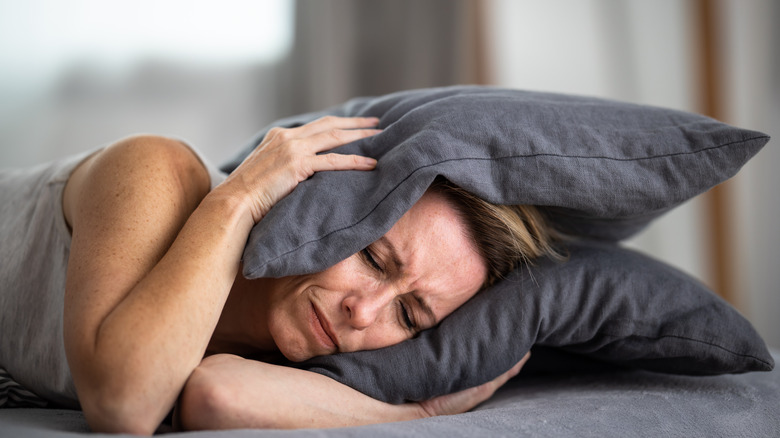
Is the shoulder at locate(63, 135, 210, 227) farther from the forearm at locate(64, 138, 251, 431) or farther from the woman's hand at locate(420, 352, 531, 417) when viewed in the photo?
the woman's hand at locate(420, 352, 531, 417)

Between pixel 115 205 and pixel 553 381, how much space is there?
99cm

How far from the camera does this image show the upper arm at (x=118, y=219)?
0.99 meters

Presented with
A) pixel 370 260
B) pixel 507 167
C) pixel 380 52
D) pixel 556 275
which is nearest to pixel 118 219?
pixel 370 260

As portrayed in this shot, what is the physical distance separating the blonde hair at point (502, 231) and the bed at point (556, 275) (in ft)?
0.11

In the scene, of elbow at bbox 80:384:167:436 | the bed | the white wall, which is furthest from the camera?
the white wall

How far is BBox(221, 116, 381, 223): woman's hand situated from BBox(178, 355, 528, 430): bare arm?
0.87ft

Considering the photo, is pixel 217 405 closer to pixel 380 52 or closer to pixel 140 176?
pixel 140 176

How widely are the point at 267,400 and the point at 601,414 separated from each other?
557 millimetres

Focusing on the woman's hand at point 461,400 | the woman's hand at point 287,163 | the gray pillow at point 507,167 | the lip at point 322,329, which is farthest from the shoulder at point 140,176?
the woman's hand at point 461,400

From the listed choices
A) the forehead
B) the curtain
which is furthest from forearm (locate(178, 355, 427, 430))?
the curtain

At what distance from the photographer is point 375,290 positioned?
3.76 feet

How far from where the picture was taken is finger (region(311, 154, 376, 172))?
3.78 ft

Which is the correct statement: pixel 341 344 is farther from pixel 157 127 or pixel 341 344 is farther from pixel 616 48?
pixel 616 48

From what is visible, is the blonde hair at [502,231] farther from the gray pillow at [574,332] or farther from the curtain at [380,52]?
the curtain at [380,52]
